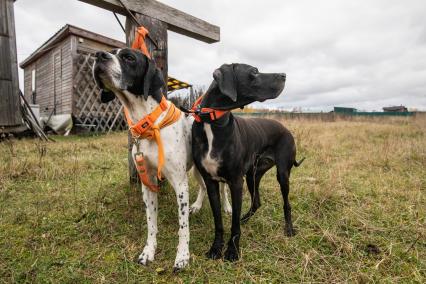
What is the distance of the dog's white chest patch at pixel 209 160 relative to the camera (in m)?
2.30

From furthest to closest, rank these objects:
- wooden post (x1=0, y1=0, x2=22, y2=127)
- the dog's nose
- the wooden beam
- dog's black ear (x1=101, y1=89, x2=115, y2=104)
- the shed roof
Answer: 1. the shed roof
2. wooden post (x1=0, y1=0, x2=22, y2=127)
3. the wooden beam
4. dog's black ear (x1=101, y1=89, x2=115, y2=104)
5. the dog's nose

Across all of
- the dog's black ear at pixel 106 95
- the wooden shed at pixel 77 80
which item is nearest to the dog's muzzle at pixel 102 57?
the dog's black ear at pixel 106 95

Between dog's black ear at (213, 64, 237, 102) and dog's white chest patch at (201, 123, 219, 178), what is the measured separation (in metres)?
0.31

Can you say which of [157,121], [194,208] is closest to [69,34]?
[194,208]

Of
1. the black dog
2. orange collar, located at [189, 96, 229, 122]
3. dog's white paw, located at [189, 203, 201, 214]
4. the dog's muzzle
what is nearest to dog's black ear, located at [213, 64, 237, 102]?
the black dog

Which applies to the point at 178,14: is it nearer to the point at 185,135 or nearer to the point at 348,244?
the point at 185,135

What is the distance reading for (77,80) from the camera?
12008 millimetres

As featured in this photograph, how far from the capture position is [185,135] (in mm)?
2502

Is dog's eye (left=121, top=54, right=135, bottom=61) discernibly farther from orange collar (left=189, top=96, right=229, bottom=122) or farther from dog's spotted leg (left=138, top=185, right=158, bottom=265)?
dog's spotted leg (left=138, top=185, right=158, bottom=265)

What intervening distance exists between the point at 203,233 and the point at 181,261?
58cm

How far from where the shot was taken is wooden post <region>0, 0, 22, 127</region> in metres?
7.87

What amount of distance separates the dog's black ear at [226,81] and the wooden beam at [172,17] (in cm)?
135

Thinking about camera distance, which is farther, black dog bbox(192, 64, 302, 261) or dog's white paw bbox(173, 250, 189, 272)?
black dog bbox(192, 64, 302, 261)

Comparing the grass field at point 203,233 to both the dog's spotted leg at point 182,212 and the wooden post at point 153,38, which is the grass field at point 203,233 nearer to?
the dog's spotted leg at point 182,212
